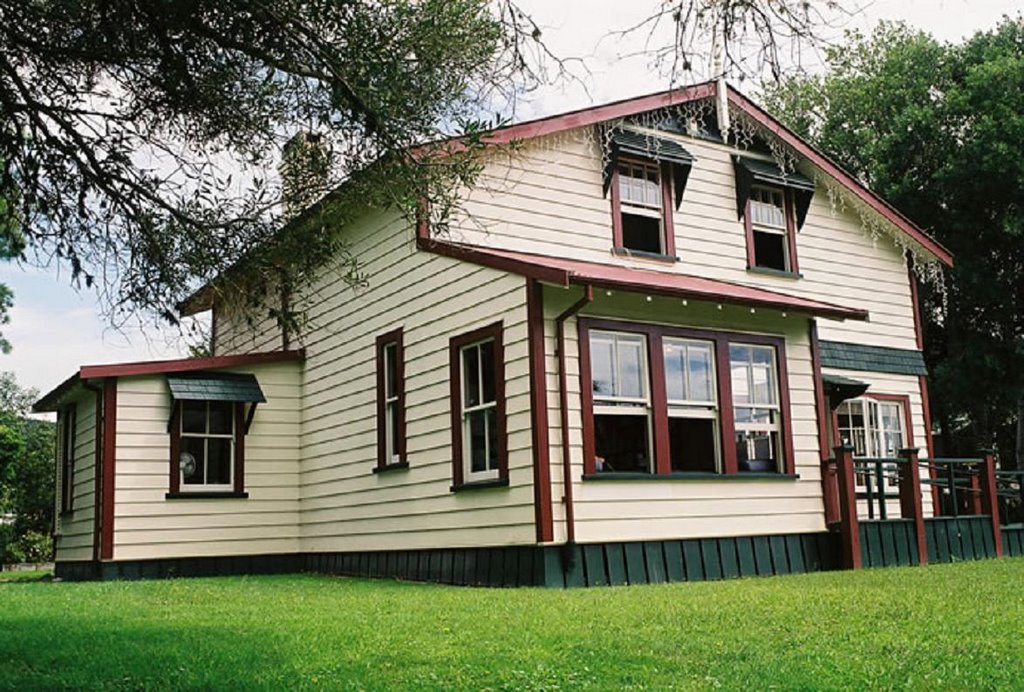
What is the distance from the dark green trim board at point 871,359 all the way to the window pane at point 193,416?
915 centimetres

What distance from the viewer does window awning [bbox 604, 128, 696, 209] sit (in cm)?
1495

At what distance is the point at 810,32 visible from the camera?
14.2 feet

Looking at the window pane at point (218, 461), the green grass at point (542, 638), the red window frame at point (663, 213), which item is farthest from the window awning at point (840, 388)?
the window pane at point (218, 461)

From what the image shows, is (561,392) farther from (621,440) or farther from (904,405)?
(904,405)

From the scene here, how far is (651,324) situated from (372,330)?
4331 mm

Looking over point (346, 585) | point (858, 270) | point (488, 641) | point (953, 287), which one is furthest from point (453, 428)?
point (953, 287)

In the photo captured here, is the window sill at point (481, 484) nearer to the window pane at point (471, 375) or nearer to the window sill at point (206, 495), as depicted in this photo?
the window pane at point (471, 375)

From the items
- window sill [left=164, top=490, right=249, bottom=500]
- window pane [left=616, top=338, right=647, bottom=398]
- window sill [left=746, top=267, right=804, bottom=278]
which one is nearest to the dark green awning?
window sill [left=164, top=490, right=249, bottom=500]

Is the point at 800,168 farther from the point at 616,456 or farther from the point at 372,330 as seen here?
the point at 372,330

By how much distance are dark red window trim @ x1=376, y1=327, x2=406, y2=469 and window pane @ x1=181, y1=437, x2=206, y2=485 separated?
114 inches

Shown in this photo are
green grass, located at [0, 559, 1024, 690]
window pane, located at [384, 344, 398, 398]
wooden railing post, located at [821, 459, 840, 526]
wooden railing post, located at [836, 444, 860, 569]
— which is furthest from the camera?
window pane, located at [384, 344, 398, 398]

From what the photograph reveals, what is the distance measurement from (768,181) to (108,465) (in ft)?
33.9

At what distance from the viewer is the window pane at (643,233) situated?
15.5 meters

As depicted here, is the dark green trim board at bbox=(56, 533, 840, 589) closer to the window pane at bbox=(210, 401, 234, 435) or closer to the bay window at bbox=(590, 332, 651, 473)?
the bay window at bbox=(590, 332, 651, 473)
